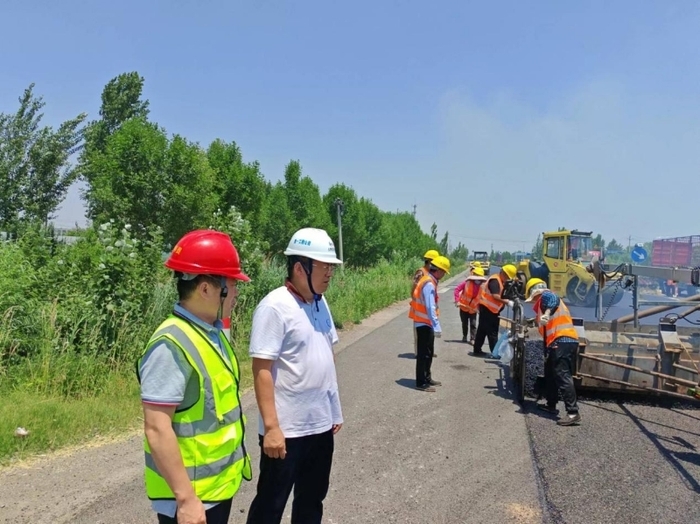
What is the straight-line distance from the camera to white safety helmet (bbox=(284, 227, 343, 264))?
2799 millimetres

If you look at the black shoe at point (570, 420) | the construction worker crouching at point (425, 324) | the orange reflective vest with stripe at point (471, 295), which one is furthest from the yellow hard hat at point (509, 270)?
the black shoe at point (570, 420)

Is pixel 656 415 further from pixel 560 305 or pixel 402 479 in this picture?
pixel 402 479

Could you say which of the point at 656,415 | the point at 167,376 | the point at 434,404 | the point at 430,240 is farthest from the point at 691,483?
the point at 430,240

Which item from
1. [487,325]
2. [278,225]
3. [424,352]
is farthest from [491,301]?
[278,225]

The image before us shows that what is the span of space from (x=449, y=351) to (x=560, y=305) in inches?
166

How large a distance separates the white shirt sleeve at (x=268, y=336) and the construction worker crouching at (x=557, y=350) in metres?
4.29

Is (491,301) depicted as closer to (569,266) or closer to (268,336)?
(268,336)

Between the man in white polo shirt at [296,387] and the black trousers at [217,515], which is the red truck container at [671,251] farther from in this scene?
the black trousers at [217,515]

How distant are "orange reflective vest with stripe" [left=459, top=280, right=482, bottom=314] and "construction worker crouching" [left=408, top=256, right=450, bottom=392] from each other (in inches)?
155

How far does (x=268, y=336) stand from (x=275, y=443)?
52 cm

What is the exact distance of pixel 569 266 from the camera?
19984 millimetres

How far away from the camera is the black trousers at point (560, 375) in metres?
5.85

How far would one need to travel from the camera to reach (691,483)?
434cm

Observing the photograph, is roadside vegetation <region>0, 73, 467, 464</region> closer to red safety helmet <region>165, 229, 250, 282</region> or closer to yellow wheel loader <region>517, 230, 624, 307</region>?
red safety helmet <region>165, 229, 250, 282</region>
